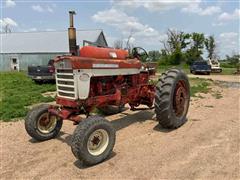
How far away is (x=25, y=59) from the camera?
3409cm

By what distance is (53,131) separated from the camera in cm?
577

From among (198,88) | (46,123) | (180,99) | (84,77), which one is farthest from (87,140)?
(198,88)

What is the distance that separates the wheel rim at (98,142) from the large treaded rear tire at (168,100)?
1.70 m

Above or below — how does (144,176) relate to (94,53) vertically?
below

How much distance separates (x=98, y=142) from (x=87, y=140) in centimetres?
36

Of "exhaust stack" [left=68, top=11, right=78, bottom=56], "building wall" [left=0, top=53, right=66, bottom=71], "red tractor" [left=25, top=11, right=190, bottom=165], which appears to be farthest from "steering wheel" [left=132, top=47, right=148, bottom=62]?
"building wall" [left=0, top=53, right=66, bottom=71]

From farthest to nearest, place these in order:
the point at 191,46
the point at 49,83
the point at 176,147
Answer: the point at 191,46 → the point at 49,83 → the point at 176,147

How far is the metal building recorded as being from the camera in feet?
110

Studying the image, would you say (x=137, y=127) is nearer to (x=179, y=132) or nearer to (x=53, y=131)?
(x=179, y=132)

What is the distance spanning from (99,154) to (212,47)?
181 ft

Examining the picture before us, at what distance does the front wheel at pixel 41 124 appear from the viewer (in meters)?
5.47

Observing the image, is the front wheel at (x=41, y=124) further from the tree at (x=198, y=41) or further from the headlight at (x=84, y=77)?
the tree at (x=198, y=41)

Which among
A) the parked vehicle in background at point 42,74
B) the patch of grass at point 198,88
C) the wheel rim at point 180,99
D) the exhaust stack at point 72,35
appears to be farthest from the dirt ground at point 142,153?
the parked vehicle in background at point 42,74

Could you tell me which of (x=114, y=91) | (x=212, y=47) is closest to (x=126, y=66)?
(x=114, y=91)
